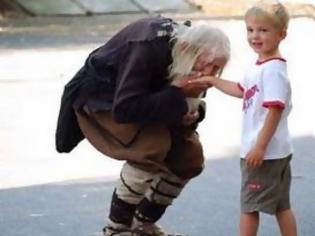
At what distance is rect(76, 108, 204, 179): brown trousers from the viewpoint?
16.7ft

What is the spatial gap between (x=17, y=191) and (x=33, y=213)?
0.56m

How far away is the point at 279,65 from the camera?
4.82 m

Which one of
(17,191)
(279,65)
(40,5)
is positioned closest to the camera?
(279,65)

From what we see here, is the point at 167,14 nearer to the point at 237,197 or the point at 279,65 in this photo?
the point at 237,197

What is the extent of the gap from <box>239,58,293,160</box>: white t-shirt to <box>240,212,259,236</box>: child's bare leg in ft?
0.99

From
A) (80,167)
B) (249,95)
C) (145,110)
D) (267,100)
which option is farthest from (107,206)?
(267,100)

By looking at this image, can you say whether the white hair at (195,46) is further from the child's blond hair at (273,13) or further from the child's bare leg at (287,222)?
the child's bare leg at (287,222)

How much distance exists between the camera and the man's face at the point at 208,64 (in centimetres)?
494

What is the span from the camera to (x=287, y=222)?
5027 millimetres

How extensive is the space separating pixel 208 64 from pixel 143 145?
50 centimetres

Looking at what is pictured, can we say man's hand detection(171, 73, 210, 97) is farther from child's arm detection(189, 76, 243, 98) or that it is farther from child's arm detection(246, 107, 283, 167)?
child's arm detection(246, 107, 283, 167)

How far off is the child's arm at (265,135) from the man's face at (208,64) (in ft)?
1.16

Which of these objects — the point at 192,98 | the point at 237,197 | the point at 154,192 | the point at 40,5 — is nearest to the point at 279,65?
the point at 192,98

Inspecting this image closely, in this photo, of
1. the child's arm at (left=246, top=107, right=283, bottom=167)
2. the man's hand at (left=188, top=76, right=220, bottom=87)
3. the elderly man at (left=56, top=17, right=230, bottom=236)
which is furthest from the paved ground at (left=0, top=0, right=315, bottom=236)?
the man's hand at (left=188, top=76, right=220, bottom=87)
